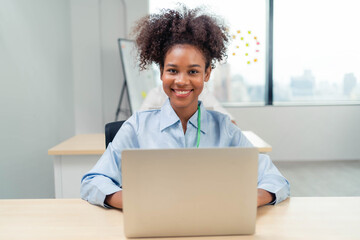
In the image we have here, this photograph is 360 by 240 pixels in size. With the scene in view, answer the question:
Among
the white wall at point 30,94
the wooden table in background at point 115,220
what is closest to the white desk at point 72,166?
the white wall at point 30,94

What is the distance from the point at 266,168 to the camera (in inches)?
41.7

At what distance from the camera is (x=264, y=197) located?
943mm

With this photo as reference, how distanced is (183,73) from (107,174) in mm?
396

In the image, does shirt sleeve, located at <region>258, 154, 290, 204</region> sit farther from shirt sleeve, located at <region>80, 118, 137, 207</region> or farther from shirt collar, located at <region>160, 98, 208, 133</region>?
shirt sleeve, located at <region>80, 118, 137, 207</region>

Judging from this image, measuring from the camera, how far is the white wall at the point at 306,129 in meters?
4.45

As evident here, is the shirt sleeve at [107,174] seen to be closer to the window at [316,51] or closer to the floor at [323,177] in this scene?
the floor at [323,177]

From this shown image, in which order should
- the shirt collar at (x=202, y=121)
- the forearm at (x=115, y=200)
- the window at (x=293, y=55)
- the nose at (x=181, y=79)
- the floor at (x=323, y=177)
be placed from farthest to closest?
1. the window at (x=293, y=55)
2. the floor at (x=323, y=177)
3. the shirt collar at (x=202, y=121)
4. the nose at (x=181, y=79)
5. the forearm at (x=115, y=200)

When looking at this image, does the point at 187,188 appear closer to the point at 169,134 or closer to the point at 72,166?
the point at 169,134

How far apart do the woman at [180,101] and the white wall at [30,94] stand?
A: 1.34 m

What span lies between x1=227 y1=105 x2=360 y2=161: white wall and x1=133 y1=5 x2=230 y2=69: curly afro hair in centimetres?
334

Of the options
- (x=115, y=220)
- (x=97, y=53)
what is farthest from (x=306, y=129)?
(x=115, y=220)

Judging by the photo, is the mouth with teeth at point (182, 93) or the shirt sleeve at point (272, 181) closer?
the shirt sleeve at point (272, 181)

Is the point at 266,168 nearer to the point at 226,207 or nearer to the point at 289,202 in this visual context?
the point at 289,202

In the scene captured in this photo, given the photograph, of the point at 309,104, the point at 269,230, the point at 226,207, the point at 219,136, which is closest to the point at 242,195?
the point at 226,207
